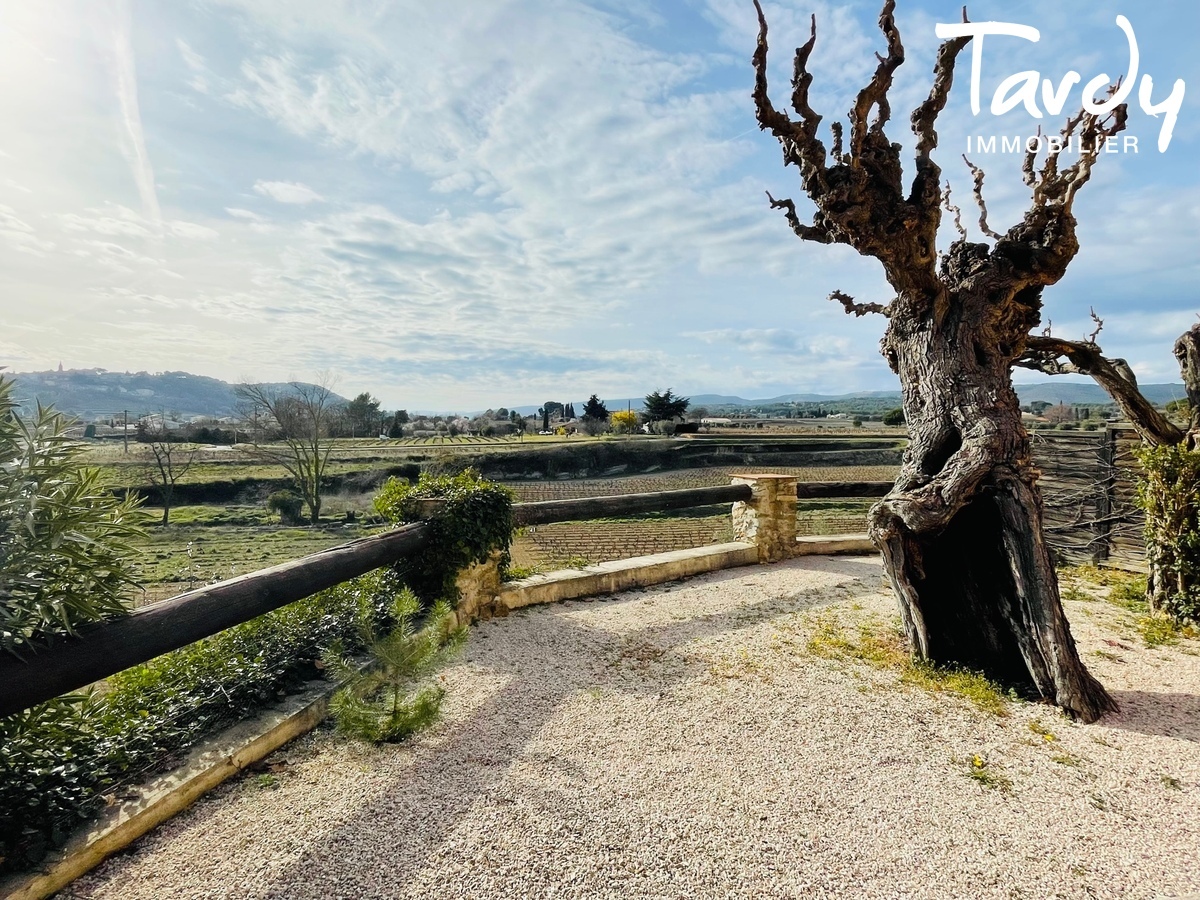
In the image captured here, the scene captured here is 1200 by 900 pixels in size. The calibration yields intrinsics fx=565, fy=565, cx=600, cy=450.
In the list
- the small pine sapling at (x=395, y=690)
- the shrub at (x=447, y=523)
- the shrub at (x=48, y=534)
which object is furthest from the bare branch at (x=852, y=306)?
the shrub at (x=48, y=534)

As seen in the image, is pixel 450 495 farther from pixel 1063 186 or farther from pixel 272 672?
pixel 1063 186

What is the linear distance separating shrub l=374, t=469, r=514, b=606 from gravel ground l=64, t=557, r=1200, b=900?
0.90 m

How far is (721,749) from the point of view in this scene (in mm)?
3082

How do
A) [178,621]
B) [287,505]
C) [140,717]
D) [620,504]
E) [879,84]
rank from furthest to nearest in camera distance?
[287,505] < [620,504] < [879,84] < [140,717] < [178,621]

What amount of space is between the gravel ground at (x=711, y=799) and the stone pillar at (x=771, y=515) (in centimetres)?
313

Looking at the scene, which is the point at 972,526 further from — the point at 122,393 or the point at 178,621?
the point at 122,393

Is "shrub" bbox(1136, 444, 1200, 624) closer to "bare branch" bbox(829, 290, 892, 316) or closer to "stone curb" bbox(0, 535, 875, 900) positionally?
"bare branch" bbox(829, 290, 892, 316)

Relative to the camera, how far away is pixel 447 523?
15.6ft

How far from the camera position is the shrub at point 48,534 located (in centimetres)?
207

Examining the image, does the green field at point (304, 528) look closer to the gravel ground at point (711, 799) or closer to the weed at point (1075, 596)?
the gravel ground at point (711, 799)

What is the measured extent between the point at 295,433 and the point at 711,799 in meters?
8.28

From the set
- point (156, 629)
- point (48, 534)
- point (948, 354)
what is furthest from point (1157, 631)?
point (48, 534)

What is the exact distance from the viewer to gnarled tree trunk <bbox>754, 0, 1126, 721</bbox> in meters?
3.77

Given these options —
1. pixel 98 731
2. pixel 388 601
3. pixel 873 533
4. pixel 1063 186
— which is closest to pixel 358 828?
pixel 98 731
